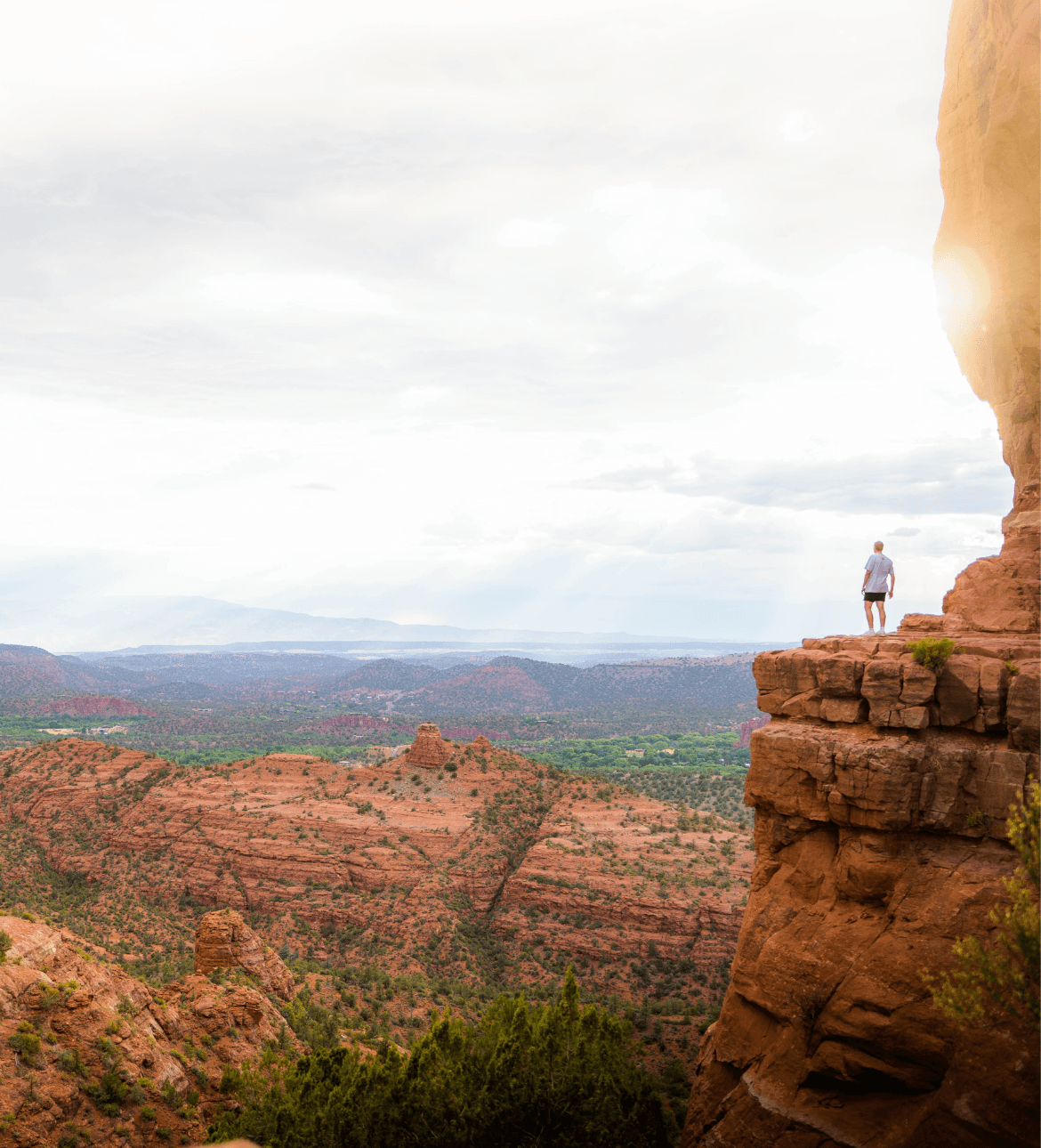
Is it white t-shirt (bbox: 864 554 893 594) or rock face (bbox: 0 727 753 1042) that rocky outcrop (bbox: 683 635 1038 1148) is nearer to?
white t-shirt (bbox: 864 554 893 594)

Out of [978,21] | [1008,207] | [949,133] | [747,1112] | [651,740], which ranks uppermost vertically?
[978,21]

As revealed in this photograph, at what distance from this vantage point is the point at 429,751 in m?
79.6

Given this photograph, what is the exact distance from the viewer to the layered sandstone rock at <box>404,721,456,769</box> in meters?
79.2

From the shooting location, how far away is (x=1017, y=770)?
1789cm

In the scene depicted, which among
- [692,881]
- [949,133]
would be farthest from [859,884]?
[692,881]

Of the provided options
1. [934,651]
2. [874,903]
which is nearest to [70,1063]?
[874,903]

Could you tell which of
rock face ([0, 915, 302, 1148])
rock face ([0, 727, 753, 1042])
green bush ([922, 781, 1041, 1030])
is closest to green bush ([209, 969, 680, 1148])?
rock face ([0, 915, 302, 1148])

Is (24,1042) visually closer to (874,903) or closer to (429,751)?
(874,903)

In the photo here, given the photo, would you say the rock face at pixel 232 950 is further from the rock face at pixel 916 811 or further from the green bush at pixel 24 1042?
the rock face at pixel 916 811

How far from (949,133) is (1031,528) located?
1137cm

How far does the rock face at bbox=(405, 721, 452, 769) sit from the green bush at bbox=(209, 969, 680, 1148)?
2086 inches

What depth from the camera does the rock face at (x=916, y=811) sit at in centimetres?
1780

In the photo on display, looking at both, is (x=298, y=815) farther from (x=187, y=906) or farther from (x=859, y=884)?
(x=859, y=884)

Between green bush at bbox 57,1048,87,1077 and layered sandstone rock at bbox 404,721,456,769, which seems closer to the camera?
green bush at bbox 57,1048,87,1077
